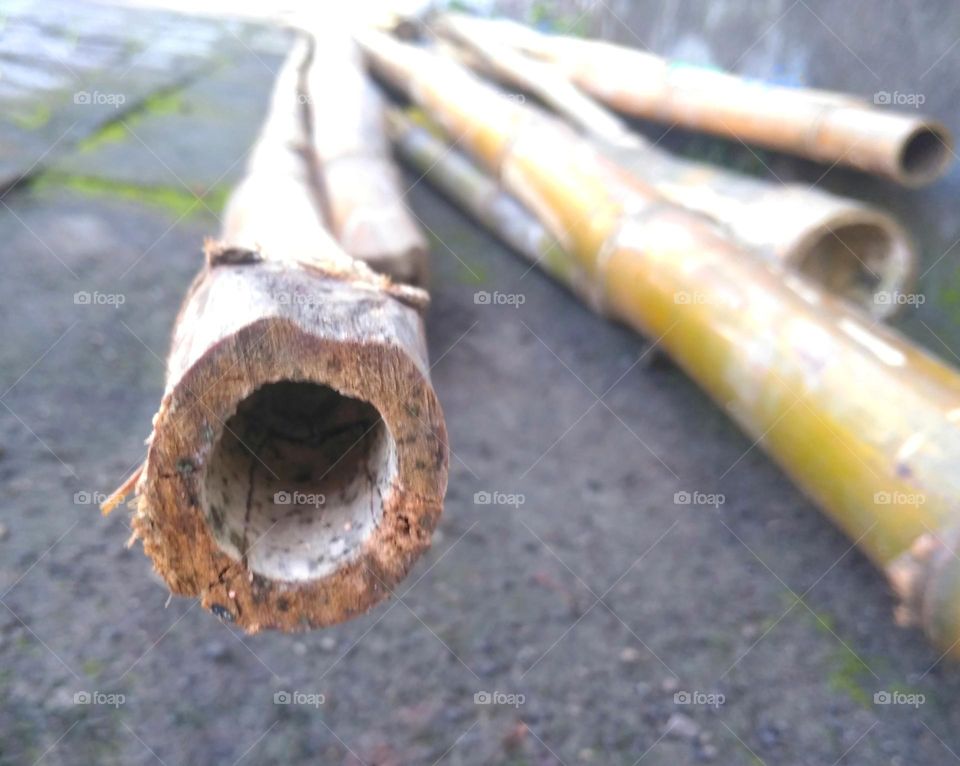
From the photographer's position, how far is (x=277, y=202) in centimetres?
236

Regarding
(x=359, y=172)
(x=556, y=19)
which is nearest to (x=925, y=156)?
(x=359, y=172)

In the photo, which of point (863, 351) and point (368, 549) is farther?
point (863, 351)

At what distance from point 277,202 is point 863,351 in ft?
5.84

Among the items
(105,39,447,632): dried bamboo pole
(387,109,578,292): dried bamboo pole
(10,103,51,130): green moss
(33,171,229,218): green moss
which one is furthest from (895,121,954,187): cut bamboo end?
(10,103,51,130): green moss

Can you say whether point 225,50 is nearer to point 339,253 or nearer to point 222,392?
point 339,253

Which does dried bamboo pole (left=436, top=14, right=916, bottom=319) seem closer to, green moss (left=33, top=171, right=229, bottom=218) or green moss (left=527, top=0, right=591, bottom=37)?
green moss (left=33, top=171, right=229, bottom=218)

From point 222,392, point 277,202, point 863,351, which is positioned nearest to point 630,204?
point 863,351

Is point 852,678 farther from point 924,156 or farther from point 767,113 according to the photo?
point 767,113

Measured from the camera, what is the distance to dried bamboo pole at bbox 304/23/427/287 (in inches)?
106

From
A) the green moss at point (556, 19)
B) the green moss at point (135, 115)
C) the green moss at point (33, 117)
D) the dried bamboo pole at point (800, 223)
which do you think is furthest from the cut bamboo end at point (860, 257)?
the green moss at point (33, 117)

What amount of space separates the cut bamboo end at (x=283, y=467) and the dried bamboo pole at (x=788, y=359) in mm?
1254

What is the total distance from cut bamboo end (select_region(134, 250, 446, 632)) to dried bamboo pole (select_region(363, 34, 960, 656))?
1.25 m

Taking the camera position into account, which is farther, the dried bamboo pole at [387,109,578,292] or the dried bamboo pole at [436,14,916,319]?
the dried bamboo pole at [387,109,578,292]

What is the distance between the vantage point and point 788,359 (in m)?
2.21
